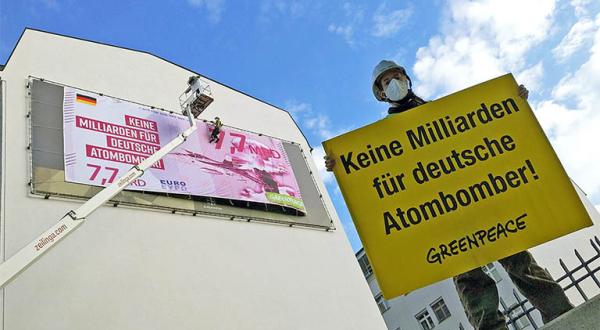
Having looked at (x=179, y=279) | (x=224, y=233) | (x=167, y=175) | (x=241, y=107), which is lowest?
(x=179, y=279)

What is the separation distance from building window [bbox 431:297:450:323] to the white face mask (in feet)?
71.9

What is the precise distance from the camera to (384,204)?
337 cm

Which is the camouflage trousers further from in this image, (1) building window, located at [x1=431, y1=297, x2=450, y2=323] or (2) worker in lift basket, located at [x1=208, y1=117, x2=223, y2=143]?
(1) building window, located at [x1=431, y1=297, x2=450, y2=323]

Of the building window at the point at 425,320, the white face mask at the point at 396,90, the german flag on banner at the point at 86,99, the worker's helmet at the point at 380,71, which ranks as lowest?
the building window at the point at 425,320

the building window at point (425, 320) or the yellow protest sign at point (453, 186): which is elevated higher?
the yellow protest sign at point (453, 186)

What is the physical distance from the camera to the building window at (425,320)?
2417 cm

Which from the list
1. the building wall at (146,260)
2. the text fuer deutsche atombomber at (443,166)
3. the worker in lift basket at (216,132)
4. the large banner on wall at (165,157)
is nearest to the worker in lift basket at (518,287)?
the text fuer deutsche atombomber at (443,166)

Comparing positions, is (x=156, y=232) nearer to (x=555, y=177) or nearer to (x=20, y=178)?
(x=20, y=178)

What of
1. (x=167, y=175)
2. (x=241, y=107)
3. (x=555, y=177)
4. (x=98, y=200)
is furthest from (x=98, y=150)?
(x=555, y=177)

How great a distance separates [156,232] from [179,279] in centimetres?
114

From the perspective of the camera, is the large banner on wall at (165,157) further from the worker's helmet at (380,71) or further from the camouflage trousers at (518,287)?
the camouflage trousers at (518,287)

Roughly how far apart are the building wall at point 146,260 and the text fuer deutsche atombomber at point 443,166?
6.25 meters

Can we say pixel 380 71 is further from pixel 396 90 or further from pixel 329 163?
pixel 329 163

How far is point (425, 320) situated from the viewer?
24.5 meters
